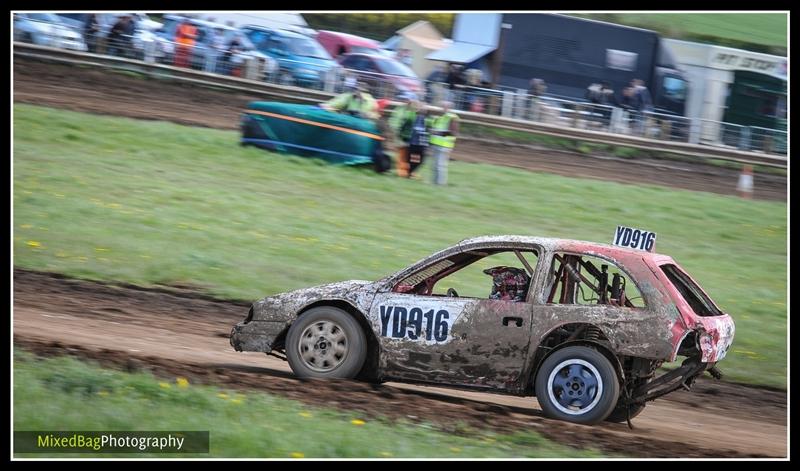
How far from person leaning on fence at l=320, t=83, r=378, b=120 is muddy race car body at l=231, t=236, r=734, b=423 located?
11294 millimetres

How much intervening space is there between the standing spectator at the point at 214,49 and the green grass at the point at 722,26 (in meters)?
8.18

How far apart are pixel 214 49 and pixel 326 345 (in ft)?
53.8

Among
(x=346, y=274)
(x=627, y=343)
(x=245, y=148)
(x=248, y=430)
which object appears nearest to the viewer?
(x=248, y=430)

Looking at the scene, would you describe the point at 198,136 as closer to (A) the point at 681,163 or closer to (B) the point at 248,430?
(A) the point at 681,163

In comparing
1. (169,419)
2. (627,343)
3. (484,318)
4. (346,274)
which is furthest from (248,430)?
(346,274)

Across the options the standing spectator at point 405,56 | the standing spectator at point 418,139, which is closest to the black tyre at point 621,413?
the standing spectator at point 418,139

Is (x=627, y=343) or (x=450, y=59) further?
(x=450, y=59)

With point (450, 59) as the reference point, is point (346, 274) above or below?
below

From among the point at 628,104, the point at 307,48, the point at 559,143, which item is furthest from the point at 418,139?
the point at 628,104

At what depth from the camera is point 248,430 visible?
7.36 metres

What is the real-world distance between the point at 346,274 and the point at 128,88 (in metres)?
11.2

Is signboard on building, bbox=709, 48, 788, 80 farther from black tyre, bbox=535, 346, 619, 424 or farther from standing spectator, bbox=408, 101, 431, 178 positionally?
black tyre, bbox=535, 346, 619, 424

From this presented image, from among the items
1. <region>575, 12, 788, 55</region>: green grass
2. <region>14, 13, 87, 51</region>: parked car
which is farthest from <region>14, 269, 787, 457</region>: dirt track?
<region>14, 13, 87, 51</region>: parked car

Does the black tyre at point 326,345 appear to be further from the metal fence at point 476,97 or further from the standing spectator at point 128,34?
the standing spectator at point 128,34
